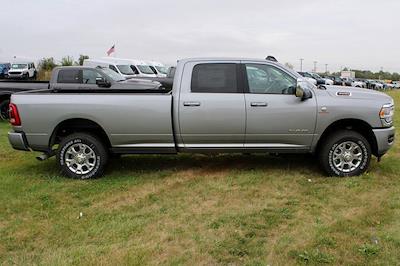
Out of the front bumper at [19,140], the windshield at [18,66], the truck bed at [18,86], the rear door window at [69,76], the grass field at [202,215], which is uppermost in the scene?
the rear door window at [69,76]

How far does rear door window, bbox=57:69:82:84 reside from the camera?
13594 millimetres

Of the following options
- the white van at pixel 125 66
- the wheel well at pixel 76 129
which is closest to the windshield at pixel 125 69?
the white van at pixel 125 66

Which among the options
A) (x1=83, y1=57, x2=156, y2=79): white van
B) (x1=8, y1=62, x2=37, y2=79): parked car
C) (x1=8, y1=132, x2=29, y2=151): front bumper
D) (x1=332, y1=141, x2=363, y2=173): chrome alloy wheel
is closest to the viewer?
(x1=8, y1=132, x2=29, y2=151): front bumper

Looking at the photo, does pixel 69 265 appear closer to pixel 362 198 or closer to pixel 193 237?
pixel 193 237

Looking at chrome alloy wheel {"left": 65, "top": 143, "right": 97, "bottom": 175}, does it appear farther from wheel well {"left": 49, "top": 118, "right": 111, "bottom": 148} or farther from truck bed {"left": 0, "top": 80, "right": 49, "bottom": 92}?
truck bed {"left": 0, "top": 80, "right": 49, "bottom": 92}

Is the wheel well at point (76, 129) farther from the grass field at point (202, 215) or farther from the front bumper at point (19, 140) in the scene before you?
the grass field at point (202, 215)

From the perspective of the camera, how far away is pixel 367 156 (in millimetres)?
6727

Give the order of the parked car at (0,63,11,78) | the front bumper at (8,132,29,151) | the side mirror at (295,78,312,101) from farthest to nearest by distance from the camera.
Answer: the parked car at (0,63,11,78) < the front bumper at (8,132,29,151) < the side mirror at (295,78,312,101)

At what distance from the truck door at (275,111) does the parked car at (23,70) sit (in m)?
38.8

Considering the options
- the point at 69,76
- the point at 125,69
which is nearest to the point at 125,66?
the point at 125,69

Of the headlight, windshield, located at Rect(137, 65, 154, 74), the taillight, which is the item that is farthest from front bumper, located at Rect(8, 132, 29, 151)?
windshield, located at Rect(137, 65, 154, 74)

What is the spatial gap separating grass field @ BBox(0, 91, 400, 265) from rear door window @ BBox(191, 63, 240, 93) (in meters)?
1.29

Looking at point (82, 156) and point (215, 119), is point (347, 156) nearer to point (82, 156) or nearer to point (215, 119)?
point (215, 119)

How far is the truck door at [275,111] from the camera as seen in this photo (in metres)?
6.60
